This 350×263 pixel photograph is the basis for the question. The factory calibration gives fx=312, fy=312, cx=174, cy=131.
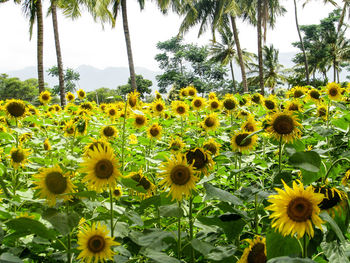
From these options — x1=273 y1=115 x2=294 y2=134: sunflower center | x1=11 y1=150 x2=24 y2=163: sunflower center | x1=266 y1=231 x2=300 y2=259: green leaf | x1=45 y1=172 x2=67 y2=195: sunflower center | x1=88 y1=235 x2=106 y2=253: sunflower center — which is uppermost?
x1=273 y1=115 x2=294 y2=134: sunflower center

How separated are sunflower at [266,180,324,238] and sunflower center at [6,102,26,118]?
1929mm

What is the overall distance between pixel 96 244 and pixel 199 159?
1.39 feet

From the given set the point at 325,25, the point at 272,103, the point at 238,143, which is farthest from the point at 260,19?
the point at 325,25

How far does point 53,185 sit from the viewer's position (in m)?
1.01

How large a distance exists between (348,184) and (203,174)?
0.47 meters

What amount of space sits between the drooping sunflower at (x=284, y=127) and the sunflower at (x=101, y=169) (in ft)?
1.98

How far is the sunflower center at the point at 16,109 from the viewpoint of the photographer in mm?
2133

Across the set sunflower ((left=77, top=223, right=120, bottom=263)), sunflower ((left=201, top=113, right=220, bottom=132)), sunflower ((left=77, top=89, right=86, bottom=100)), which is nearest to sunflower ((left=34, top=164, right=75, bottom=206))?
sunflower ((left=77, top=223, right=120, bottom=263))

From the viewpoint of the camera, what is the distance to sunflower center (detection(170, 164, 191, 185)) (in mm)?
1001

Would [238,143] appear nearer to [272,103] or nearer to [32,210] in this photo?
[32,210]

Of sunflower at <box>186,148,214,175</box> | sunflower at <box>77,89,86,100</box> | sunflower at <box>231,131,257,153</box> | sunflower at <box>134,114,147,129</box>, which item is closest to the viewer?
sunflower at <box>186,148,214,175</box>

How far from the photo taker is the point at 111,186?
1005 millimetres

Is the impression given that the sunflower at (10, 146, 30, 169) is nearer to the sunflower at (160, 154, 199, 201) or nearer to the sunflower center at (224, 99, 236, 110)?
the sunflower at (160, 154, 199, 201)

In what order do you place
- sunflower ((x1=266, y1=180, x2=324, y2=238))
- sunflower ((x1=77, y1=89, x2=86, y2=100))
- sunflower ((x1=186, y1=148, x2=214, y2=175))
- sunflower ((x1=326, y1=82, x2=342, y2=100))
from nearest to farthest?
sunflower ((x1=266, y1=180, x2=324, y2=238)) → sunflower ((x1=186, y1=148, x2=214, y2=175)) → sunflower ((x1=326, y1=82, x2=342, y2=100)) → sunflower ((x1=77, y1=89, x2=86, y2=100))
